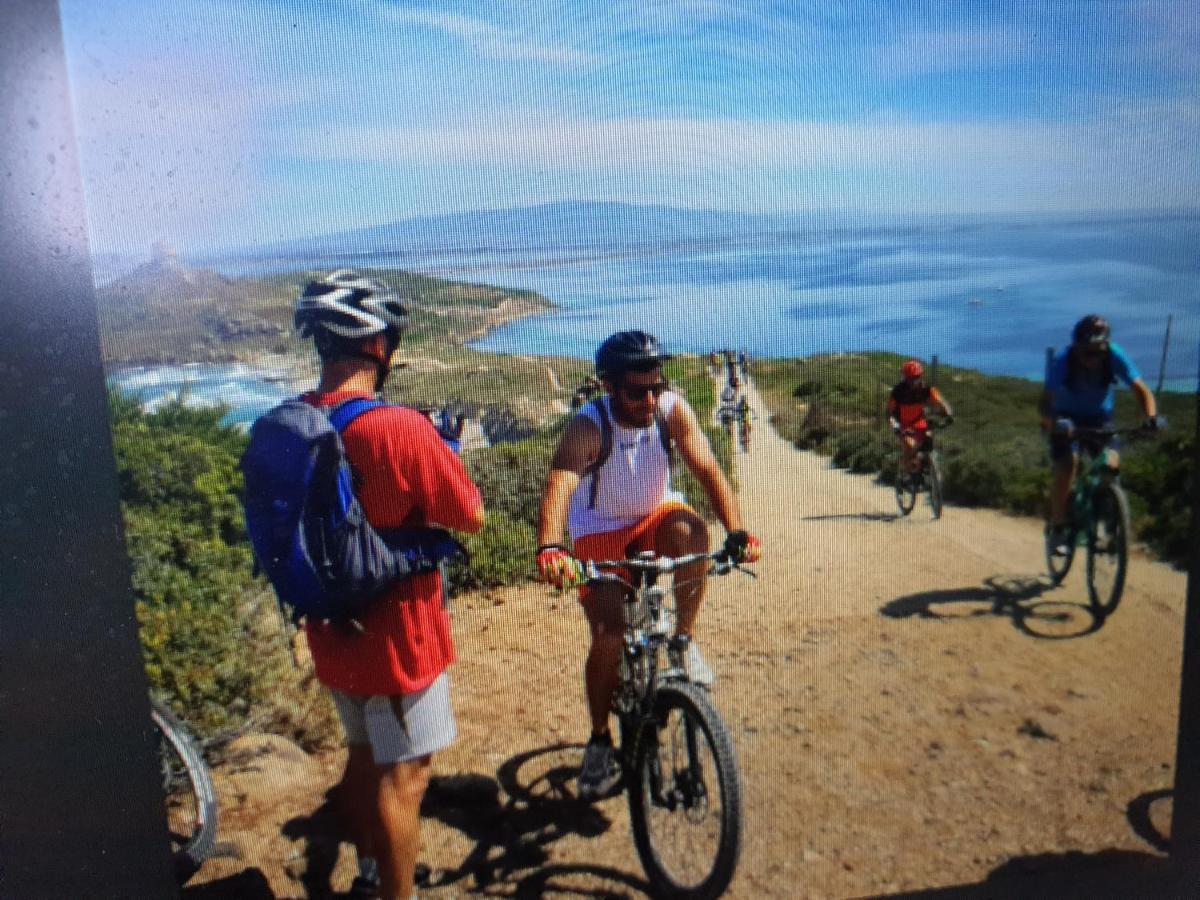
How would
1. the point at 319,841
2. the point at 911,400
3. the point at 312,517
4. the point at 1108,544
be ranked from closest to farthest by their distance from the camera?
1. the point at 312,517
2. the point at 319,841
3. the point at 911,400
4. the point at 1108,544

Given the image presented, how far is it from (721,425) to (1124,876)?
1886 millimetres

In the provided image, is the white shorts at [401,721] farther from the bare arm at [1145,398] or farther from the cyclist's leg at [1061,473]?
the bare arm at [1145,398]

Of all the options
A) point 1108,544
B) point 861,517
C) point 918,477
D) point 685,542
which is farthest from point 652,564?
point 1108,544

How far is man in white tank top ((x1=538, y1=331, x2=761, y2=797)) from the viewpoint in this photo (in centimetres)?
243

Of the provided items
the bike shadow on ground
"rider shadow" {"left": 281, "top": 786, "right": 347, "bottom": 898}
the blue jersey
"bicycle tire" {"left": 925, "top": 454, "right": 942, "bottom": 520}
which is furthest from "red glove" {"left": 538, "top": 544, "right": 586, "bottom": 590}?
the blue jersey

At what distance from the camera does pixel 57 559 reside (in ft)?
7.43

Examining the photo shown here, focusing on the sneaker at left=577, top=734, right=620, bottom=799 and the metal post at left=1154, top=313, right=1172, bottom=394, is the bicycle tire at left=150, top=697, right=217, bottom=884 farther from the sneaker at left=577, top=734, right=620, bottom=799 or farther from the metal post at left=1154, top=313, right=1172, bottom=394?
the metal post at left=1154, top=313, right=1172, bottom=394

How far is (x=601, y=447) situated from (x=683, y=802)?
101 cm

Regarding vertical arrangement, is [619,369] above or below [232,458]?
above

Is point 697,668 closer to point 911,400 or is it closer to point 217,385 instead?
point 911,400

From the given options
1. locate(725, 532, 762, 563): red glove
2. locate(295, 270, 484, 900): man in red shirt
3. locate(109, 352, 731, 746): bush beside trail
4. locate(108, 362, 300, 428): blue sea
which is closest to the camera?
locate(295, 270, 484, 900): man in red shirt

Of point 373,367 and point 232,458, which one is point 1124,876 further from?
point 232,458

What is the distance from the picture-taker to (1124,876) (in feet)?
9.32

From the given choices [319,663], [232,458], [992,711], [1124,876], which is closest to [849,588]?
[992,711]
